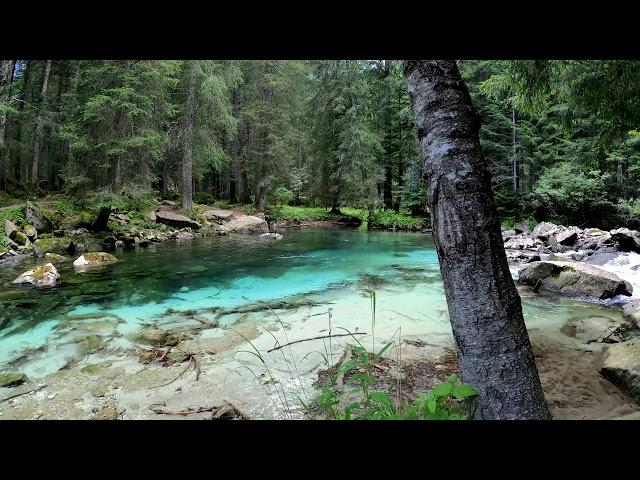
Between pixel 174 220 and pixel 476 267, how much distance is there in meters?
19.8

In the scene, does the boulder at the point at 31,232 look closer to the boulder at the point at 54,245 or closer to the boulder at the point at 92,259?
the boulder at the point at 54,245

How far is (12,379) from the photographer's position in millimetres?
4234

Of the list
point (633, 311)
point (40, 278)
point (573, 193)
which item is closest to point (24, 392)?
point (40, 278)

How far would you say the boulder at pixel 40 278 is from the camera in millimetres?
8781

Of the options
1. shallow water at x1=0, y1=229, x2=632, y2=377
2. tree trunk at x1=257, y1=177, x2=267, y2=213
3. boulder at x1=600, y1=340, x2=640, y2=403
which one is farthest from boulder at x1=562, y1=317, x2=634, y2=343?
tree trunk at x1=257, y1=177, x2=267, y2=213

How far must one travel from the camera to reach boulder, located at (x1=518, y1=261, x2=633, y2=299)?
782 centimetres

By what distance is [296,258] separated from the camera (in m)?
13.9

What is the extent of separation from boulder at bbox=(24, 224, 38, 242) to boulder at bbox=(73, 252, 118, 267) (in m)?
3.23

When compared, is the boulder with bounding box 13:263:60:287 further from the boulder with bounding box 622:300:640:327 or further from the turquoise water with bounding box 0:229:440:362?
the boulder with bounding box 622:300:640:327

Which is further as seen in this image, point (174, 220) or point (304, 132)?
point (304, 132)

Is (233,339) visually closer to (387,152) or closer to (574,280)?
(574,280)
